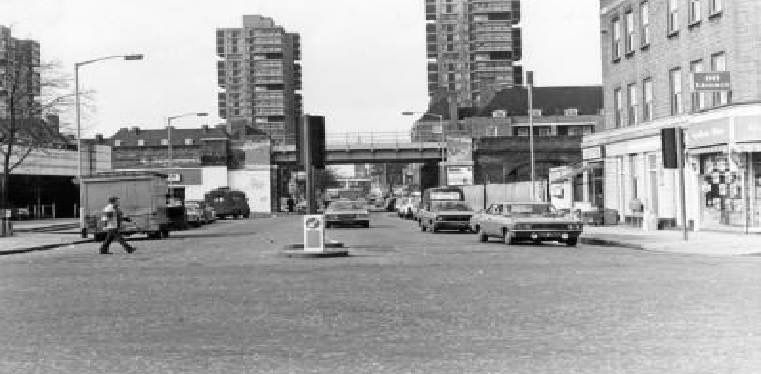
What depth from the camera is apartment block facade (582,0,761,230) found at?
102 ft

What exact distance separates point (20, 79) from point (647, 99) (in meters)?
27.5

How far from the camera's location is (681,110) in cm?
3591

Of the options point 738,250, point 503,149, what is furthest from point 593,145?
point 503,149

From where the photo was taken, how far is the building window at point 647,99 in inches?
1540

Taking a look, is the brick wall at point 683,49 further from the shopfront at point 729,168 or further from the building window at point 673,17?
the shopfront at point 729,168

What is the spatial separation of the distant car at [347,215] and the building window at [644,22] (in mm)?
14798

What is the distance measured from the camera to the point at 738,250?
23.8 meters

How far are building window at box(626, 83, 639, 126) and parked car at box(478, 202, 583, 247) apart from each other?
12646 millimetres

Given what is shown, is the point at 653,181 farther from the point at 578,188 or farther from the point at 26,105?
the point at 26,105

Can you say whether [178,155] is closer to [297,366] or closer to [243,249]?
[243,249]

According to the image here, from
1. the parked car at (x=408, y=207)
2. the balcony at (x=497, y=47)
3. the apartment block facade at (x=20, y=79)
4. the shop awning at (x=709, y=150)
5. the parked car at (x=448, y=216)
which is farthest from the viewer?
the balcony at (x=497, y=47)

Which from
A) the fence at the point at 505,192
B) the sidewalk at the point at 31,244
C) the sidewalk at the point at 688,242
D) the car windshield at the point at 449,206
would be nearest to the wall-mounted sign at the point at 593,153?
the car windshield at the point at 449,206

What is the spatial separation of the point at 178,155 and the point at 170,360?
93868mm

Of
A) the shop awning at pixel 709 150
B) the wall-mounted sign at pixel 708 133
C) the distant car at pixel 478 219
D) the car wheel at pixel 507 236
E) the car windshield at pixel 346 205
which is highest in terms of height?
the wall-mounted sign at pixel 708 133
